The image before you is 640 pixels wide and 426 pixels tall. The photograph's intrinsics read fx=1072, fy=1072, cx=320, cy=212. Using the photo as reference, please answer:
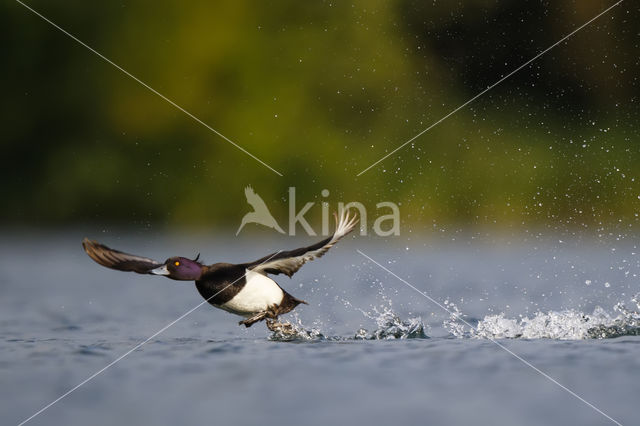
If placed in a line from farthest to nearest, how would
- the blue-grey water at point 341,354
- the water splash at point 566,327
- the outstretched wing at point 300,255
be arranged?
the water splash at point 566,327 < the outstretched wing at point 300,255 < the blue-grey water at point 341,354

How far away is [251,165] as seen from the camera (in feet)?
69.6

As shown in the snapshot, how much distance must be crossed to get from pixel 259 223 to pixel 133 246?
4001 mm

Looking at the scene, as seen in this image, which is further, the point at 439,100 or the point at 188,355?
the point at 439,100

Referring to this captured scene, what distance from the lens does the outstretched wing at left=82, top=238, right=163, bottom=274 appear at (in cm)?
762

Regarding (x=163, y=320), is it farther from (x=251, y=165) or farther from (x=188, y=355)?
(x=251, y=165)

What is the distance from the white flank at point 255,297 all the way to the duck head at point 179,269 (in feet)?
1.19

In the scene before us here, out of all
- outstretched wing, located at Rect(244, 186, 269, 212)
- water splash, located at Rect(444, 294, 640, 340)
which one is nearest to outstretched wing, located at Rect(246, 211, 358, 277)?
water splash, located at Rect(444, 294, 640, 340)

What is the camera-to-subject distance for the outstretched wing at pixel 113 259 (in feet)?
25.0

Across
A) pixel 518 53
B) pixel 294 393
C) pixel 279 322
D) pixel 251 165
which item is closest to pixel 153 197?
pixel 251 165

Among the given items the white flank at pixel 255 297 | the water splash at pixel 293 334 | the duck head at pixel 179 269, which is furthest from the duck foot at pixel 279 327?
the duck head at pixel 179 269

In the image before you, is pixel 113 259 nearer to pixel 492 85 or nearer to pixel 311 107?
pixel 311 107

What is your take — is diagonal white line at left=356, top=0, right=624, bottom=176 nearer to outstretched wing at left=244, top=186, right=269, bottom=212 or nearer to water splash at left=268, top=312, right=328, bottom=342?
outstretched wing at left=244, top=186, right=269, bottom=212

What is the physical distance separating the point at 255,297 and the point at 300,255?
66cm

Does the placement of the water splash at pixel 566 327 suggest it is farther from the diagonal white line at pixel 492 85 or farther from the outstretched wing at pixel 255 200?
the diagonal white line at pixel 492 85
